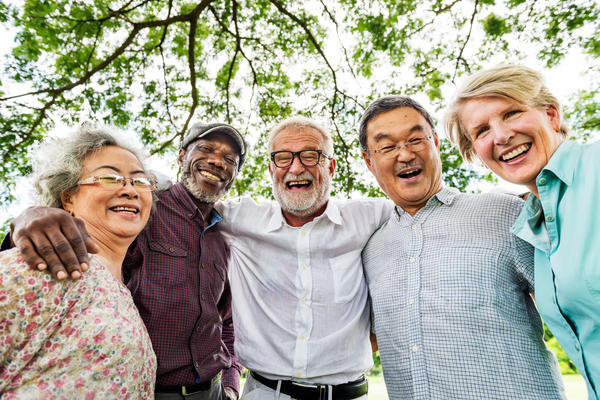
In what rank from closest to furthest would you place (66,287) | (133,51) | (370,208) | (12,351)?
(12,351) → (66,287) → (370,208) → (133,51)

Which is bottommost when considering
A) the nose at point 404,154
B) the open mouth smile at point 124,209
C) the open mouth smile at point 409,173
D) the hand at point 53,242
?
the hand at point 53,242

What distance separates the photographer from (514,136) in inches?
74.4

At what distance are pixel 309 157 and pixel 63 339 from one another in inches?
87.2

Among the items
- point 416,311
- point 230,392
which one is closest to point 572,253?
point 416,311

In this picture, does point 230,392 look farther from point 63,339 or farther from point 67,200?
point 67,200

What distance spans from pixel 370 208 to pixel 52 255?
7.48 ft

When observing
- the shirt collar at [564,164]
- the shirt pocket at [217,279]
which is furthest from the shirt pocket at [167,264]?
the shirt collar at [564,164]

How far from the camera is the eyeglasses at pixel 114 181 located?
6.45 feet

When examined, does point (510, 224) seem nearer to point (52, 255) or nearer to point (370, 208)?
point (370, 208)

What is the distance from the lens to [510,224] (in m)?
2.07

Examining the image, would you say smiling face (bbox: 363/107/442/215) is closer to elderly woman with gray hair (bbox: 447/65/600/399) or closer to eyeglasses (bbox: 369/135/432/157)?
eyeglasses (bbox: 369/135/432/157)

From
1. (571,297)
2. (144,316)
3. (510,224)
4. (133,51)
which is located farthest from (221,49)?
(571,297)

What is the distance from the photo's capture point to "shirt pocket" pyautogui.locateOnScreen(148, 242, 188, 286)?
2.40 m

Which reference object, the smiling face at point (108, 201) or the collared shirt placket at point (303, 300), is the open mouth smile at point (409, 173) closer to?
the collared shirt placket at point (303, 300)
